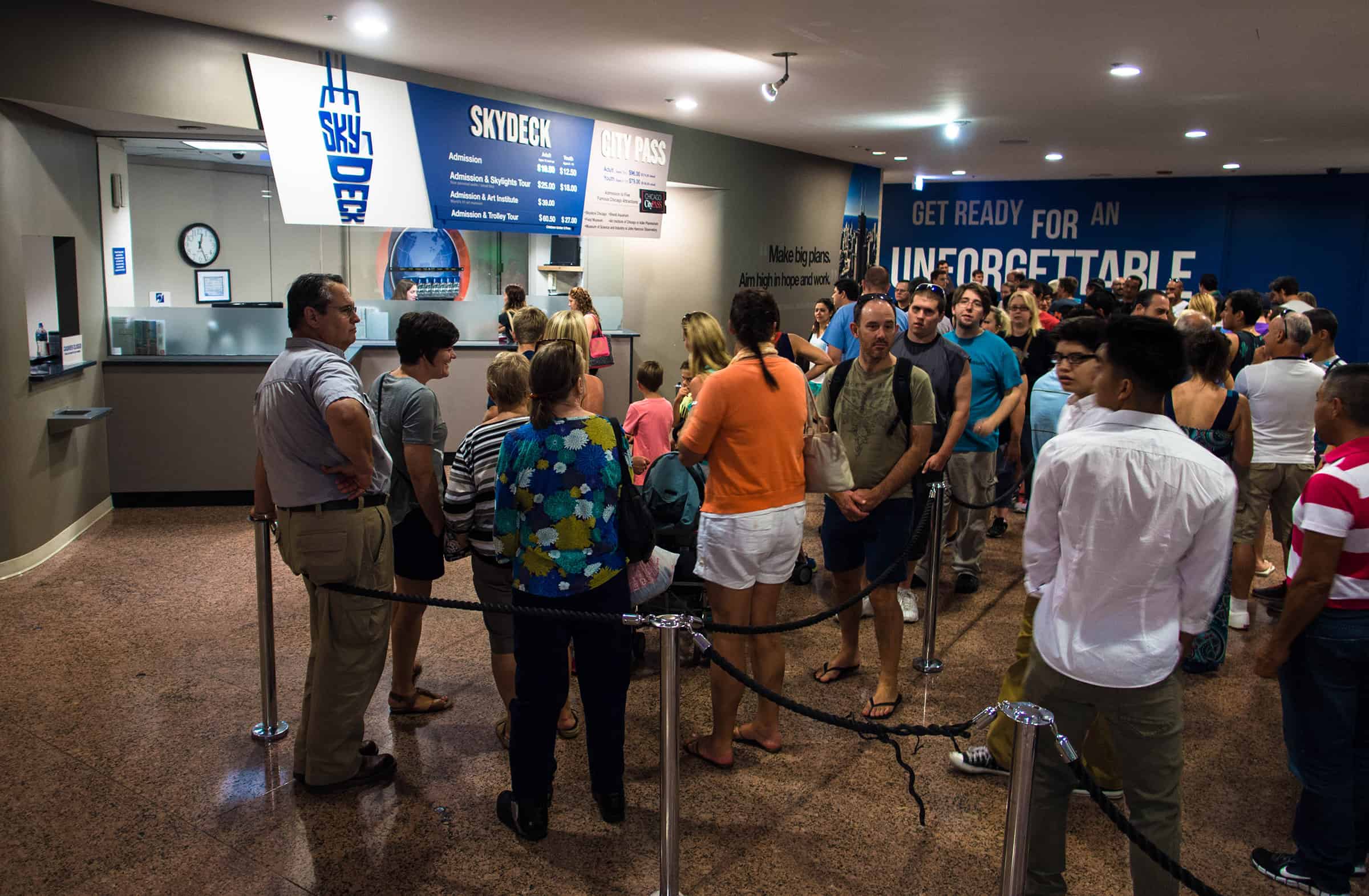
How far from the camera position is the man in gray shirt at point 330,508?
2996mm

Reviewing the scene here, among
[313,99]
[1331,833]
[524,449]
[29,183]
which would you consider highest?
[313,99]

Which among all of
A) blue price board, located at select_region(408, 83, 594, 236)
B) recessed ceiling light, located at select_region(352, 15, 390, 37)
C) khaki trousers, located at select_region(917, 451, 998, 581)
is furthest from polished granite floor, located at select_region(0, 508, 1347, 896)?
blue price board, located at select_region(408, 83, 594, 236)

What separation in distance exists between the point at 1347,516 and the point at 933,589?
5.90 ft

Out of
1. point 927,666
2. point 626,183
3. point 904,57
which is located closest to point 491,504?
point 927,666

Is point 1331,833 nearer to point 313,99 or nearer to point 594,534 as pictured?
point 594,534

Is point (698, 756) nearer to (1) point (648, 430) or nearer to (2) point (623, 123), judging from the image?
(1) point (648, 430)

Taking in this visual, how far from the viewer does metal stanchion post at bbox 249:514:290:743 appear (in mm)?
3492

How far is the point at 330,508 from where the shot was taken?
310cm

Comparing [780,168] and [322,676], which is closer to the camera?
[322,676]

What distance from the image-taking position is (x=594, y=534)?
9.18 feet

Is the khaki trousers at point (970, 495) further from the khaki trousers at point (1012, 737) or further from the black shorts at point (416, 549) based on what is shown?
the black shorts at point (416, 549)

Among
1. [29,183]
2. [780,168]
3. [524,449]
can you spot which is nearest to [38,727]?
[524,449]

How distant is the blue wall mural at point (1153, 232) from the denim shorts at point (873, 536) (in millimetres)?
15371

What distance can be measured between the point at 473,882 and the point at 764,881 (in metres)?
0.82
